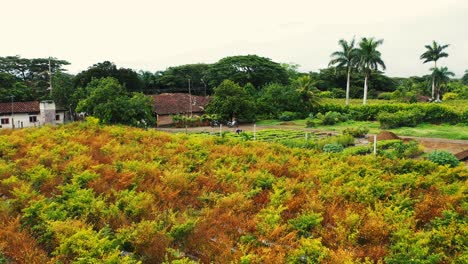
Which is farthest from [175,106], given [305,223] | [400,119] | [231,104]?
[305,223]

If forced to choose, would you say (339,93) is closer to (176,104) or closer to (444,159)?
(176,104)

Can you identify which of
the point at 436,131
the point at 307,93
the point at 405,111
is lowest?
the point at 436,131

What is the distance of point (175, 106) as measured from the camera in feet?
162

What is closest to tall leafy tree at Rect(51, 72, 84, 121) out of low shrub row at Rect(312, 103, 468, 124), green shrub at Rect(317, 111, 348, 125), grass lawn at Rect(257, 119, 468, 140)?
grass lawn at Rect(257, 119, 468, 140)

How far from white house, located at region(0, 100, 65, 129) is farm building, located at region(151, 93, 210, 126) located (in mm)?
11794

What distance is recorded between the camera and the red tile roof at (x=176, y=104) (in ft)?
158

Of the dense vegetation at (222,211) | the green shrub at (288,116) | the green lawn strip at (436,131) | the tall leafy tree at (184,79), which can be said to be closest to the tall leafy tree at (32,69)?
the tall leafy tree at (184,79)

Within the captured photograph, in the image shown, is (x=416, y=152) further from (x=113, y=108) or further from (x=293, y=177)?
(x=113, y=108)

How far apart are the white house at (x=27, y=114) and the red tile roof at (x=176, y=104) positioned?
11.8 m

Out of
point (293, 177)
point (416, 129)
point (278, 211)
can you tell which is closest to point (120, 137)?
point (293, 177)

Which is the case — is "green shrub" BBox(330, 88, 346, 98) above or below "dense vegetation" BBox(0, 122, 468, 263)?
above

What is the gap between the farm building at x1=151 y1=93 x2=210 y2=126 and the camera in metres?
47.3

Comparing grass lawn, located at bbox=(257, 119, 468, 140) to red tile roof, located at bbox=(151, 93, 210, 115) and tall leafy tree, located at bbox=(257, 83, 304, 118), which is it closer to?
tall leafy tree, located at bbox=(257, 83, 304, 118)

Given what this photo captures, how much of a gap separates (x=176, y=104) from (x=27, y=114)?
56.0 feet
